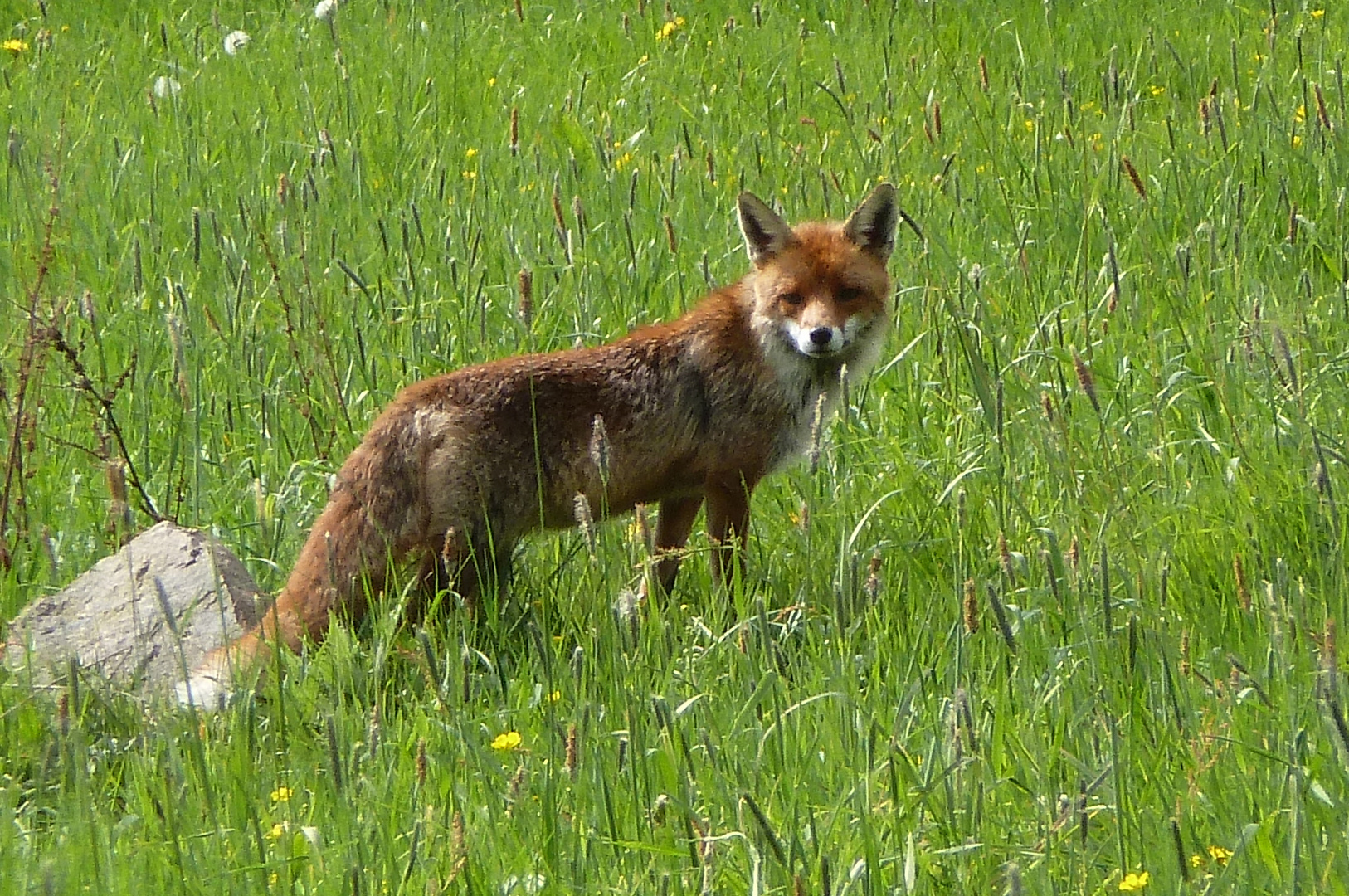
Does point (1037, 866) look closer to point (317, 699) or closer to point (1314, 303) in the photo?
point (317, 699)

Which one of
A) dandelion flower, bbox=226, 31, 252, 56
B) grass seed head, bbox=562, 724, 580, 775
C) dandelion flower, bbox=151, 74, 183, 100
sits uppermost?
dandelion flower, bbox=226, 31, 252, 56

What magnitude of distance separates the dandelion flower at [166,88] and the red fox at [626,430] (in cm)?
443

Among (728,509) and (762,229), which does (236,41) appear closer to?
(762,229)

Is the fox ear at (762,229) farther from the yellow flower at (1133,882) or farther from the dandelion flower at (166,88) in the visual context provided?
the dandelion flower at (166,88)

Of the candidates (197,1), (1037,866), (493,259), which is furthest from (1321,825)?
(197,1)

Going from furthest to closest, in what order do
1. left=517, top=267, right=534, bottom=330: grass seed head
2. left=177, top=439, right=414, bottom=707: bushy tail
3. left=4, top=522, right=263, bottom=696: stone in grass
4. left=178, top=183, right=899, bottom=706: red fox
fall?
left=517, top=267, right=534, bottom=330: grass seed head < left=178, top=183, right=899, bottom=706: red fox < left=177, top=439, right=414, bottom=707: bushy tail < left=4, top=522, right=263, bottom=696: stone in grass

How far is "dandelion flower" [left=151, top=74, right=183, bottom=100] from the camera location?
28.6ft

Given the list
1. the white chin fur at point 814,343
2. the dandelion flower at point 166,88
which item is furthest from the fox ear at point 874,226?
the dandelion flower at point 166,88

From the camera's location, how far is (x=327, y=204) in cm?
703

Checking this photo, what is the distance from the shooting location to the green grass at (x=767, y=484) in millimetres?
2869

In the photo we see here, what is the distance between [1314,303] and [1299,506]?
4.40 ft

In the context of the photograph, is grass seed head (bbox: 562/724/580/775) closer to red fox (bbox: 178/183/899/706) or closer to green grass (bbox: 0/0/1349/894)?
green grass (bbox: 0/0/1349/894)

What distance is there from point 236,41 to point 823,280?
5.66 m

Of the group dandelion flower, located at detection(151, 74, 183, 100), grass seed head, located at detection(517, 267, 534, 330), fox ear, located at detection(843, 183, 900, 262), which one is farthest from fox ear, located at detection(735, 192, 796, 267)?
dandelion flower, located at detection(151, 74, 183, 100)
